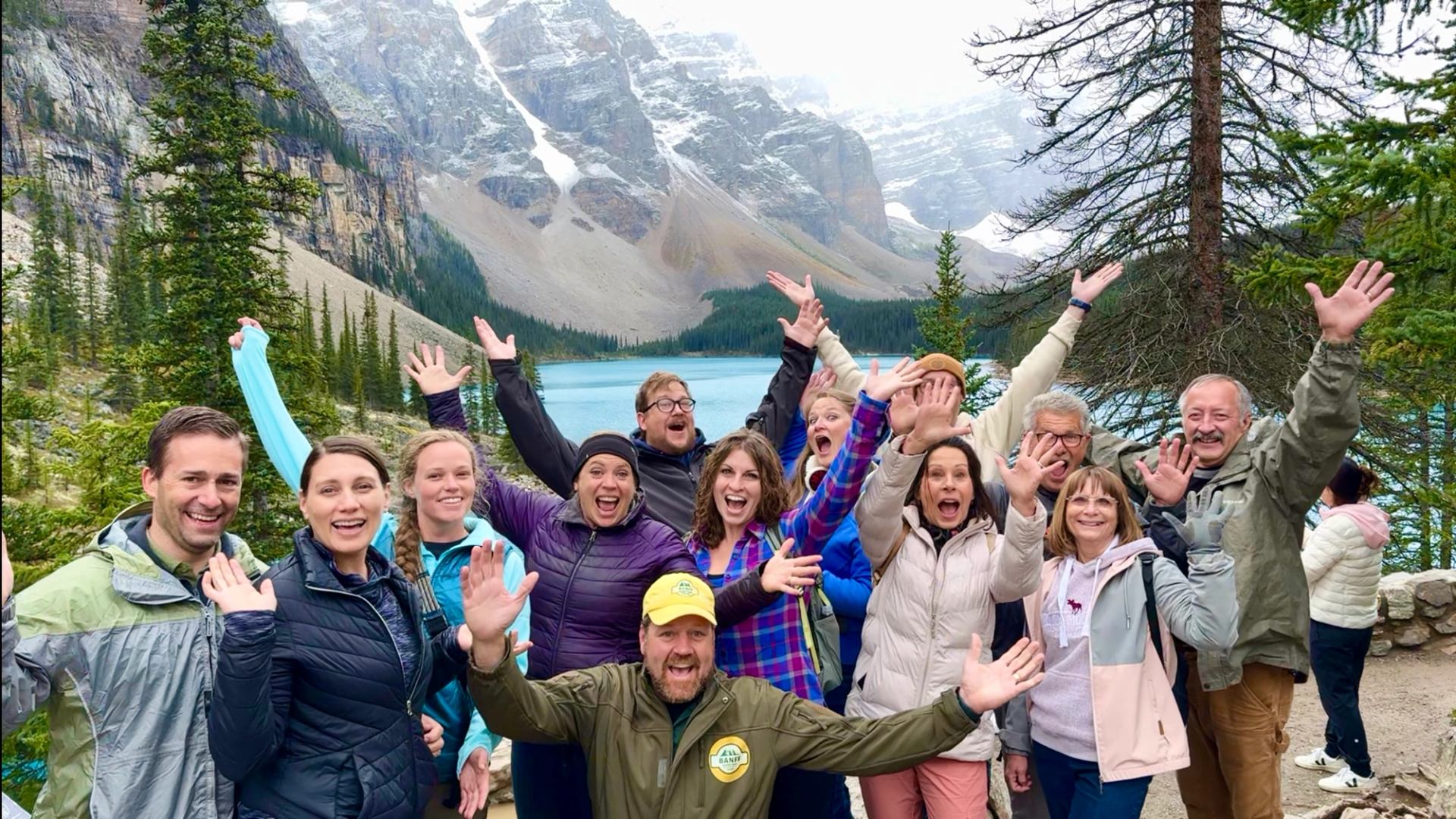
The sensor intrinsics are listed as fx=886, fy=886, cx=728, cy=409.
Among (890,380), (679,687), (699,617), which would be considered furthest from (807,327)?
(679,687)

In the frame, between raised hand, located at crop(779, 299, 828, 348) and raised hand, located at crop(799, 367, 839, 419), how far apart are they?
224 millimetres

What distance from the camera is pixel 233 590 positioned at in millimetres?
A: 2469

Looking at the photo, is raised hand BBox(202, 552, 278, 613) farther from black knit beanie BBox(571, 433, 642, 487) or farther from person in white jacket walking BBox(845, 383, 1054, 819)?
person in white jacket walking BBox(845, 383, 1054, 819)

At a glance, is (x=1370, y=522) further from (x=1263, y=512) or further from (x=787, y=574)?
(x=787, y=574)

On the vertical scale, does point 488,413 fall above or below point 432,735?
below

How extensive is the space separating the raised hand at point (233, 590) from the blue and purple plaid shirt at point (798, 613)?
5.18 ft

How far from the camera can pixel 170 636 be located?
2639 mm

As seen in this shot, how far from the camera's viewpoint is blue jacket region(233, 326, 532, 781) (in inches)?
130

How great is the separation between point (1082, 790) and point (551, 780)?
207 centimetres

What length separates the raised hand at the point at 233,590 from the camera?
2.44m

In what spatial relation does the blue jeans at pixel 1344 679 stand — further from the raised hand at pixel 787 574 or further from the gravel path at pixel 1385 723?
the raised hand at pixel 787 574

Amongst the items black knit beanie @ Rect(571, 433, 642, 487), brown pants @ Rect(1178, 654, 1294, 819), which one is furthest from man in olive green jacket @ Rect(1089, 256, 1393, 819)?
black knit beanie @ Rect(571, 433, 642, 487)

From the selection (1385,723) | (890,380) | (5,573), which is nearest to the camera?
(5,573)

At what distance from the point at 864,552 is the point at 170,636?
97.8 inches
